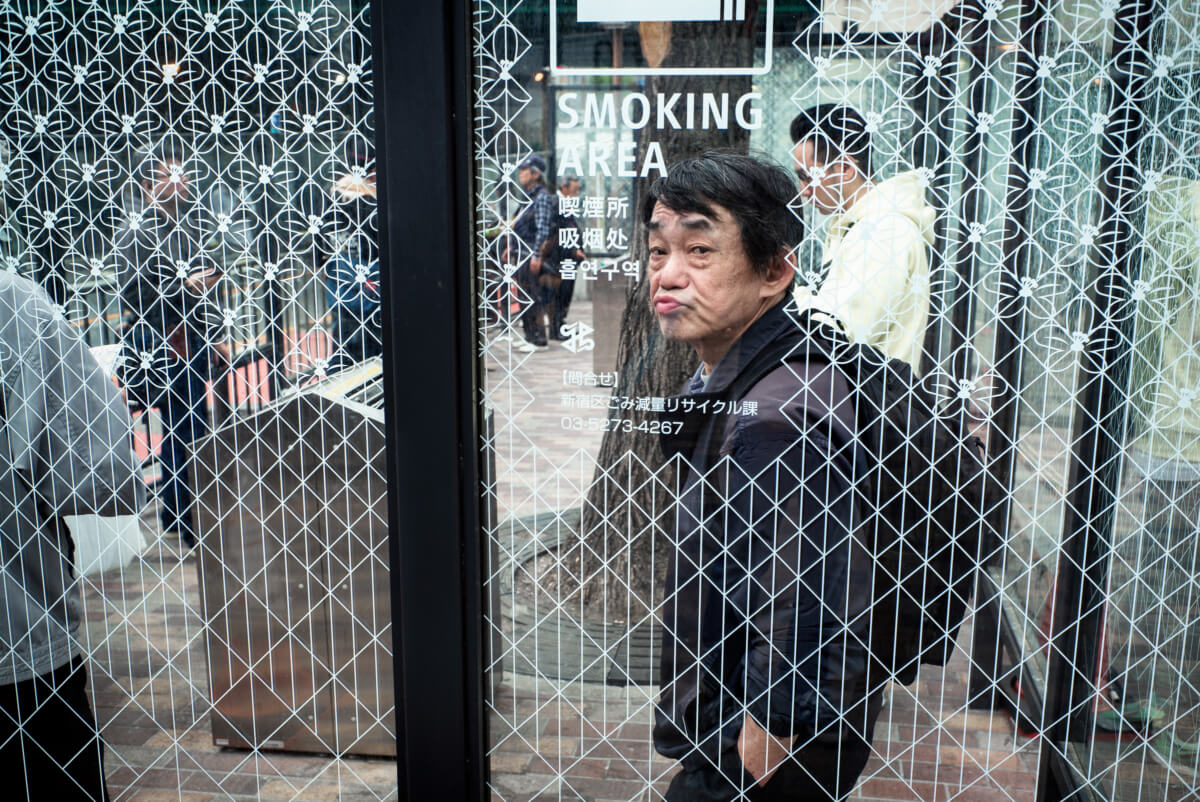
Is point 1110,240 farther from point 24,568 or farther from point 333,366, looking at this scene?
point 24,568

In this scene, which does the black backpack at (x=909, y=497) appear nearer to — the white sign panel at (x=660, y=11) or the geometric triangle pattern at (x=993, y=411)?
the geometric triangle pattern at (x=993, y=411)

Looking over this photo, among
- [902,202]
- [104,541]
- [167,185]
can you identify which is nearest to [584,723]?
[104,541]

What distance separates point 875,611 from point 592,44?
1.39m

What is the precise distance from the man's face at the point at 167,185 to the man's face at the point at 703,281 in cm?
Result: 109

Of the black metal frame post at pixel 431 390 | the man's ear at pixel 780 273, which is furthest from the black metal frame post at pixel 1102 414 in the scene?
the black metal frame post at pixel 431 390

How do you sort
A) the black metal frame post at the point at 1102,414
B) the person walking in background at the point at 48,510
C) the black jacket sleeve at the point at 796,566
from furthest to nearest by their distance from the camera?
the person walking in background at the point at 48,510 → the black jacket sleeve at the point at 796,566 → the black metal frame post at the point at 1102,414

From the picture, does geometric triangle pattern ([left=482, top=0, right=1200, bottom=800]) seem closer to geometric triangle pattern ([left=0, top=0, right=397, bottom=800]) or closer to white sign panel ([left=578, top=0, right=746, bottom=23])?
white sign panel ([left=578, top=0, right=746, bottom=23])

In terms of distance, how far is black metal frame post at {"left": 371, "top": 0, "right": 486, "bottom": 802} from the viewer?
7.31 ft

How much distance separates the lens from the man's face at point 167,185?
2381mm

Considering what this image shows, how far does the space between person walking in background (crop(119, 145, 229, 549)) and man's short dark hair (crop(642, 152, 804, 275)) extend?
3.54 ft

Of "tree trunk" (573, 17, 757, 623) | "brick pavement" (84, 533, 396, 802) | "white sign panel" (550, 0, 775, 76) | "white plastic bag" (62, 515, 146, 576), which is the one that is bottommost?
"brick pavement" (84, 533, 396, 802)

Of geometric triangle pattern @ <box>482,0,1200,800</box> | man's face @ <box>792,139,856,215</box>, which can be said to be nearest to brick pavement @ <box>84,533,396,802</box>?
geometric triangle pattern @ <box>482,0,1200,800</box>

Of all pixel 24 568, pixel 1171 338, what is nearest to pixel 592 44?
pixel 1171 338

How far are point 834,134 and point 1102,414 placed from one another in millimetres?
822
